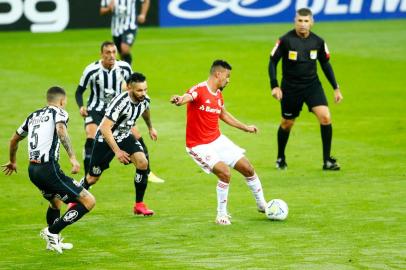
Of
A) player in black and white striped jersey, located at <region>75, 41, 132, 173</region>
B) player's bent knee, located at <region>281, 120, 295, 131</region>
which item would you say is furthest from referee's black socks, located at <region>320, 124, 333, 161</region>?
player in black and white striped jersey, located at <region>75, 41, 132, 173</region>

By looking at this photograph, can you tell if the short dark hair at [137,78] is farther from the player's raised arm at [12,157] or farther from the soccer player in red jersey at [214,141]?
the player's raised arm at [12,157]

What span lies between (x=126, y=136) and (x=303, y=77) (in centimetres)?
449

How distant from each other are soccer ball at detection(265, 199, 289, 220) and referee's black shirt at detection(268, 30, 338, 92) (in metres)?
4.19

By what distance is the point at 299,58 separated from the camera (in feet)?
55.7

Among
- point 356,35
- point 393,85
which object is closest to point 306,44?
point 393,85

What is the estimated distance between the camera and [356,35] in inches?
1268

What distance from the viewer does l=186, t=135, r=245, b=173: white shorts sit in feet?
42.6

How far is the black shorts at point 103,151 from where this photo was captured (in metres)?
13.5

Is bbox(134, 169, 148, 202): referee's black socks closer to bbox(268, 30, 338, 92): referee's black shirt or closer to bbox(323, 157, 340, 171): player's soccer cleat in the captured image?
bbox(268, 30, 338, 92): referee's black shirt

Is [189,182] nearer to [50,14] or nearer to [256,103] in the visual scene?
[256,103]

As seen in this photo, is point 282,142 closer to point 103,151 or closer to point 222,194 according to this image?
point 103,151

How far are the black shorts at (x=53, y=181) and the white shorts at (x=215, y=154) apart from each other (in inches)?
75.0

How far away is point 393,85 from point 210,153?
13.2 metres

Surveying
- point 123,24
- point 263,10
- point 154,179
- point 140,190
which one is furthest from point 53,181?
point 263,10
